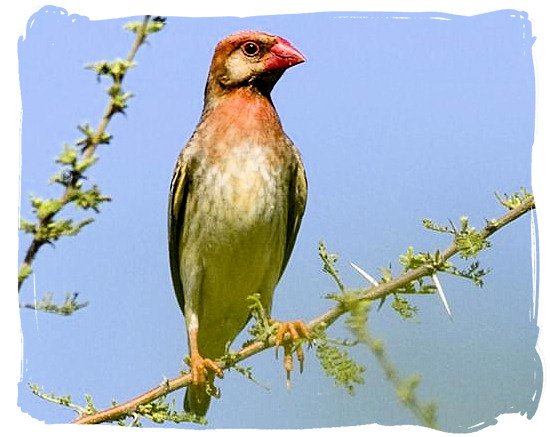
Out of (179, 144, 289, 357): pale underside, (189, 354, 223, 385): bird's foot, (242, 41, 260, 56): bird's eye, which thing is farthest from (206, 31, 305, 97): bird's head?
(189, 354, 223, 385): bird's foot

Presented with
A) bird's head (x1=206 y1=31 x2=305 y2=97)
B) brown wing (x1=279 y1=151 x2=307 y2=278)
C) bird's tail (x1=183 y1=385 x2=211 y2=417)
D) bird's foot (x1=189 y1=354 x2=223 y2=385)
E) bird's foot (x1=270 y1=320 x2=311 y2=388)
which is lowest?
bird's tail (x1=183 y1=385 x2=211 y2=417)

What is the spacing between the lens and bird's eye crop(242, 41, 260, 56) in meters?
2.43

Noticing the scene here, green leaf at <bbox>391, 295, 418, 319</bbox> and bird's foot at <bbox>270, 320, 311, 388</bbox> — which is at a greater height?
green leaf at <bbox>391, 295, 418, 319</bbox>

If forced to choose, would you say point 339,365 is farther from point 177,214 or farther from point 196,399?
point 177,214

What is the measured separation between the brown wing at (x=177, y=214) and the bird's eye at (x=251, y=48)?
1.12 ft

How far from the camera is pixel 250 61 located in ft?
8.27

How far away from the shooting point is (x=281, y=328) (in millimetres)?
2121

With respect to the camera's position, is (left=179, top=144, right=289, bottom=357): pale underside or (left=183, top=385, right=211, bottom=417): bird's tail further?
(left=179, top=144, right=289, bottom=357): pale underside

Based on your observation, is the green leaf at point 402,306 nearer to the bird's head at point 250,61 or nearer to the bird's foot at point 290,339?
the bird's foot at point 290,339

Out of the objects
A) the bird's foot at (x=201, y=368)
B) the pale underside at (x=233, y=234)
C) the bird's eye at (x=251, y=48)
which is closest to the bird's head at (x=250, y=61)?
the bird's eye at (x=251, y=48)

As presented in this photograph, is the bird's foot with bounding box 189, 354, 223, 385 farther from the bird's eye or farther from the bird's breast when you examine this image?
the bird's eye

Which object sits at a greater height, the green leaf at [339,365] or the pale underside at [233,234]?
the pale underside at [233,234]

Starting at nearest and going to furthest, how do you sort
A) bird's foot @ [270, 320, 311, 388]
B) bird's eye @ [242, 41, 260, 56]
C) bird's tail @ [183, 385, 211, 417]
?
bird's foot @ [270, 320, 311, 388]
bird's tail @ [183, 385, 211, 417]
bird's eye @ [242, 41, 260, 56]

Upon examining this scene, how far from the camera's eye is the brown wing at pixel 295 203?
2523 millimetres
